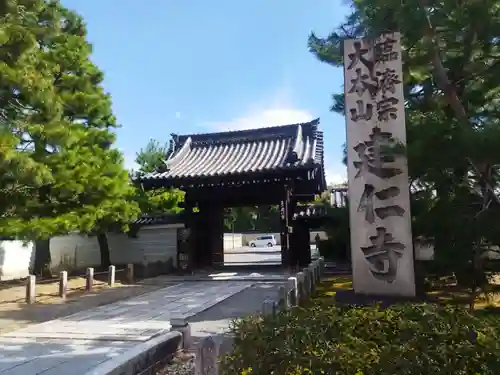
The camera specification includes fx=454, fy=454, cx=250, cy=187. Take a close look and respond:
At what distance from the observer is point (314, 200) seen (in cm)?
2066

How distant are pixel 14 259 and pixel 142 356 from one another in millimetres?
14180

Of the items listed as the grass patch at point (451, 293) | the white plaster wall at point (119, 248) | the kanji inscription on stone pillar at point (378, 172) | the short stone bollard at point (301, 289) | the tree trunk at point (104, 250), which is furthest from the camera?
the white plaster wall at point (119, 248)

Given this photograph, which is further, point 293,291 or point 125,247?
point 125,247

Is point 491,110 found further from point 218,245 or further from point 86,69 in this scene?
point 218,245

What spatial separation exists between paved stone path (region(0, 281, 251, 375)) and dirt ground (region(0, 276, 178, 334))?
57 cm

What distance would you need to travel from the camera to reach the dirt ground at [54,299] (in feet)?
29.8

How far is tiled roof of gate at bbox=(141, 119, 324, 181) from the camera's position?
16.6 metres

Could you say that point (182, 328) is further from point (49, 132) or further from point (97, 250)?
point (97, 250)

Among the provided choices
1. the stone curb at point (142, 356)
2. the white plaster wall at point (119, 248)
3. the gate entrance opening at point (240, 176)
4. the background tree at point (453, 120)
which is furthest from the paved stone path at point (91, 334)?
the white plaster wall at point (119, 248)

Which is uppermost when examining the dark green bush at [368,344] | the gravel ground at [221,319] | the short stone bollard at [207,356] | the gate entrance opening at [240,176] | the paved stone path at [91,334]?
the gate entrance opening at [240,176]

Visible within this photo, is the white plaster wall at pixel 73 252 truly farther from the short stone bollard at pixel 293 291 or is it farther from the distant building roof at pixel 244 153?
the short stone bollard at pixel 293 291

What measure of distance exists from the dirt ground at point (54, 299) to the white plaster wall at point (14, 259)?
5.89 feet

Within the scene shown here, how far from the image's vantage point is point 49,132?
9.26m

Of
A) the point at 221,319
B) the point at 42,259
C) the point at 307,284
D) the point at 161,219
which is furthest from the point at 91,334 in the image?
the point at 161,219
